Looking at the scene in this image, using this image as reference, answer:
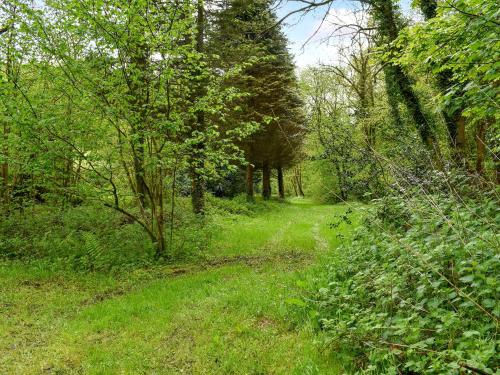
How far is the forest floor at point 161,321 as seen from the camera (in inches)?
171

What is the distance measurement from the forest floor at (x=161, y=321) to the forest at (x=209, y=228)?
0.04 m

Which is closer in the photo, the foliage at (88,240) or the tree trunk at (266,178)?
the foliage at (88,240)

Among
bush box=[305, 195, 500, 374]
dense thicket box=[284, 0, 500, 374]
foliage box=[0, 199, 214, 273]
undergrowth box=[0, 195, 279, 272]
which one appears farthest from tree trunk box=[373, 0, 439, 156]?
bush box=[305, 195, 500, 374]

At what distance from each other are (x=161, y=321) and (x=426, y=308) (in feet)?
12.2

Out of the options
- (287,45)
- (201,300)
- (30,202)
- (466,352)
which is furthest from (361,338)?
(287,45)

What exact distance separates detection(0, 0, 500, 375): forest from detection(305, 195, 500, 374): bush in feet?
0.08

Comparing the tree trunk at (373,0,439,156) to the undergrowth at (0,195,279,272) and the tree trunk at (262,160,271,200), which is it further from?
the tree trunk at (262,160,271,200)

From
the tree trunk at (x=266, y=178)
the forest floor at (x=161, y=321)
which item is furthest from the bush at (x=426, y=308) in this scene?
the tree trunk at (x=266, y=178)

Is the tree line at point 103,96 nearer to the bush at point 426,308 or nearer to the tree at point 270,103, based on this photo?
the bush at point 426,308

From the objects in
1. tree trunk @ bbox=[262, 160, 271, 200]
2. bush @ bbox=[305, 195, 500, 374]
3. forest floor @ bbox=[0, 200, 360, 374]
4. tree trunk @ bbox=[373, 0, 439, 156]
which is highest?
tree trunk @ bbox=[373, 0, 439, 156]

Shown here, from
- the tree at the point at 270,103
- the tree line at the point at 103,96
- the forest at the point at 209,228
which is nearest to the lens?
the forest at the point at 209,228

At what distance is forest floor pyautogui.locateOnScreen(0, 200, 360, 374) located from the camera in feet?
14.2

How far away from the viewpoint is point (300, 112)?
25.6m

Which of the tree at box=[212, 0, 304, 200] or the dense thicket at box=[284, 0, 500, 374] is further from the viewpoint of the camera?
the tree at box=[212, 0, 304, 200]
